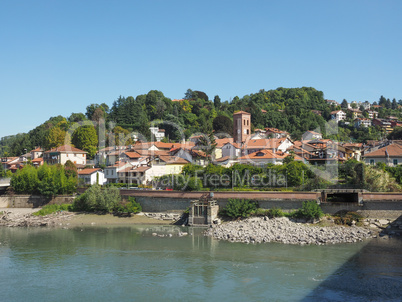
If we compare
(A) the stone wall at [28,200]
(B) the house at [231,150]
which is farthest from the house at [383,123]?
(A) the stone wall at [28,200]

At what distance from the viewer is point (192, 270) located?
22297 mm

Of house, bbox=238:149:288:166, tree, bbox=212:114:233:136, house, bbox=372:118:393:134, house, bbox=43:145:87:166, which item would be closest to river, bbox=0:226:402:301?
house, bbox=238:149:288:166

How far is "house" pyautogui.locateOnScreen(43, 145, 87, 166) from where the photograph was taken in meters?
64.5

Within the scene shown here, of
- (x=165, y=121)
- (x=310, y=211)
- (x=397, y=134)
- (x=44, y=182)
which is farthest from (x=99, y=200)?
(x=397, y=134)

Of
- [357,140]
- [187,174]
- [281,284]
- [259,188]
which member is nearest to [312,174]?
[259,188]

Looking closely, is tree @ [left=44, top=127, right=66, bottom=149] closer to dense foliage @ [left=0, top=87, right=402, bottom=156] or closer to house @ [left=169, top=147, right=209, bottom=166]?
dense foliage @ [left=0, top=87, right=402, bottom=156]

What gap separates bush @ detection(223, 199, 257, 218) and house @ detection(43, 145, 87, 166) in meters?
37.2

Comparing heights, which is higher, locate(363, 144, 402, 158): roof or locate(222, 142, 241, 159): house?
locate(222, 142, 241, 159): house

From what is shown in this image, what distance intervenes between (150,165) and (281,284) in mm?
33241

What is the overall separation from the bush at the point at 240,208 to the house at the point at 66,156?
122 ft

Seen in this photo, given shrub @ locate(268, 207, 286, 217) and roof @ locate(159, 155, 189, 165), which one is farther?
roof @ locate(159, 155, 189, 165)

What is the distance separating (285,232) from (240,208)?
5.37 m

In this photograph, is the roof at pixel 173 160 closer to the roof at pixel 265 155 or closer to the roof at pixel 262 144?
the roof at pixel 265 155

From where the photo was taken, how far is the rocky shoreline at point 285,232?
28391 mm
